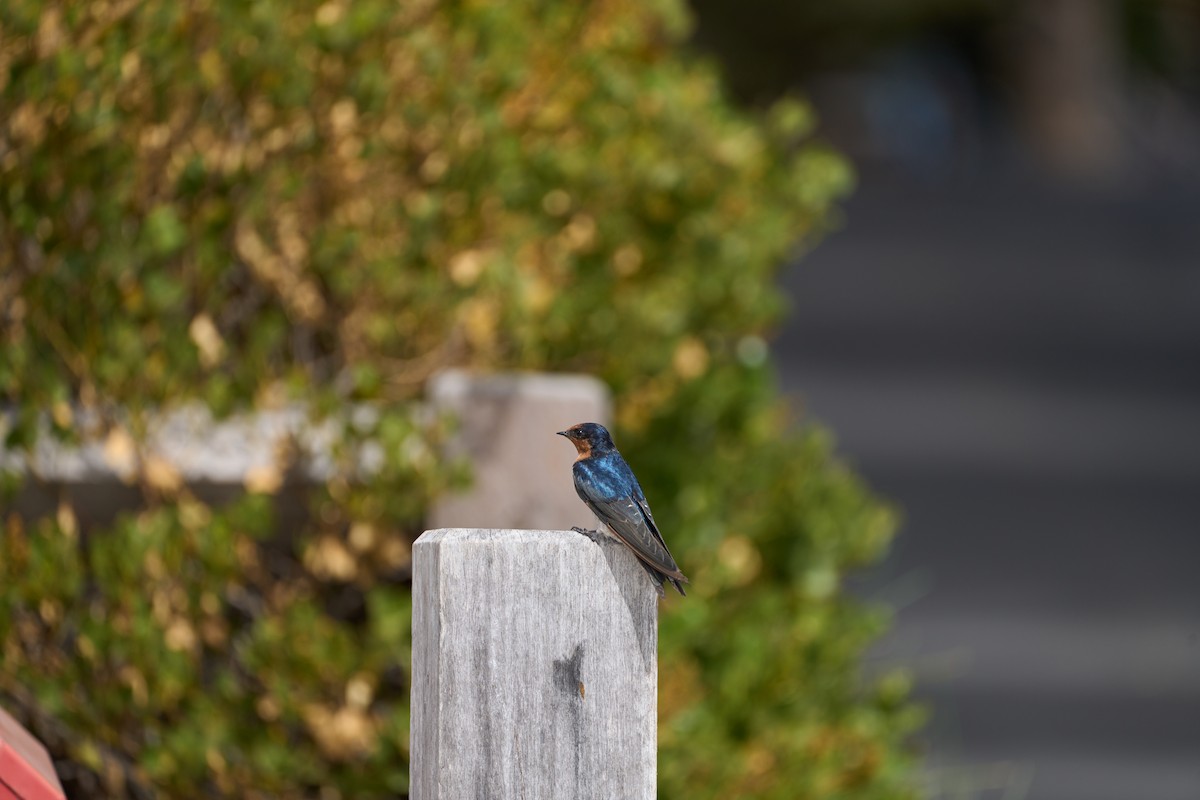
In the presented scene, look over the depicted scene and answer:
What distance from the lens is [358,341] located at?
3717 mm

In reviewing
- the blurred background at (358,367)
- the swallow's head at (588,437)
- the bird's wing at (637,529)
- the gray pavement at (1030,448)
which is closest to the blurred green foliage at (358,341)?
the blurred background at (358,367)

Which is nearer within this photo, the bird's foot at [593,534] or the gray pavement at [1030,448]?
the bird's foot at [593,534]

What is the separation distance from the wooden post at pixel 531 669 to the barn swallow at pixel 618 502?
0.16 feet

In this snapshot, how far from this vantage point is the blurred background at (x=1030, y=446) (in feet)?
25.1

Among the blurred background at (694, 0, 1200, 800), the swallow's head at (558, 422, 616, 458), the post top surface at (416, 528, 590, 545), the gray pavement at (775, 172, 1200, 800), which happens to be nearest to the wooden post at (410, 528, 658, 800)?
the post top surface at (416, 528, 590, 545)

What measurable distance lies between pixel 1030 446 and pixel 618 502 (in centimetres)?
690

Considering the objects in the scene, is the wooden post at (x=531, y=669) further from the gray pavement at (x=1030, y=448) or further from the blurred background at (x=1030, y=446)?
the gray pavement at (x=1030, y=448)

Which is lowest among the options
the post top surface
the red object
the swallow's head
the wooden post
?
the red object

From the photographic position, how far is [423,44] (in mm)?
3574

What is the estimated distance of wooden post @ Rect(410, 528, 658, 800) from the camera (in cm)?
198

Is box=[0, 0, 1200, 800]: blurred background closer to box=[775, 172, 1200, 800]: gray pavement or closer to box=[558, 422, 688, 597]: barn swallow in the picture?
box=[775, 172, 1200, 800]: gray pavement

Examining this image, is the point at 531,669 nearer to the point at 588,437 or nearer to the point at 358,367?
the point at 588,437

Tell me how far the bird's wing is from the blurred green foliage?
3.87ft

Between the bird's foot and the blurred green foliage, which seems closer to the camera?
the bird's foot
